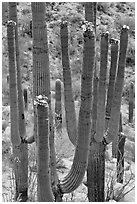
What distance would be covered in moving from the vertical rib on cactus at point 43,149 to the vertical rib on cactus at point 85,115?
0.44m

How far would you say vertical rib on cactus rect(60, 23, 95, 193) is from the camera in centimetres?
363

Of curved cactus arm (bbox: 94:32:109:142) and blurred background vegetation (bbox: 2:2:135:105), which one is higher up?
blurred background vegetation (bbox: 2:2:135:105)

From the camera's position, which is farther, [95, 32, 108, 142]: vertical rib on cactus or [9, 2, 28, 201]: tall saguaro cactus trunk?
[9, 2, 28, 201]: tall saguaro cactus trunk

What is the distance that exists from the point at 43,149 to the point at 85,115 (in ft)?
2.35

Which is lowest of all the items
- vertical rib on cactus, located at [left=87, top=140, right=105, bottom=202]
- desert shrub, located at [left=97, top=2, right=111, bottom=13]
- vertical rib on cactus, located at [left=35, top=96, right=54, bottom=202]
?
Result: vertical rib on cactus, located at [left=87, top=140, right=105, bottom=202]

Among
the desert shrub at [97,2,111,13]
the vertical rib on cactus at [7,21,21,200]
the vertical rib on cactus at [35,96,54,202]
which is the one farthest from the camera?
the desert shrub at [97,2,111,13]

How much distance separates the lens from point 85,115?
151 inches

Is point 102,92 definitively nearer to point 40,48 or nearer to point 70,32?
point 40,48

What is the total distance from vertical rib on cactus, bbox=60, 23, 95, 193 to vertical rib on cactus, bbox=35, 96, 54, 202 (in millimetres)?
437

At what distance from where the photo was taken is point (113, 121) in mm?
4746

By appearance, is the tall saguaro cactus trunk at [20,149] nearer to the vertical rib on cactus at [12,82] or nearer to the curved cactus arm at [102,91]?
the vertical rib on cactus at [12,82]

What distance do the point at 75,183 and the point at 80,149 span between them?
0.36 m

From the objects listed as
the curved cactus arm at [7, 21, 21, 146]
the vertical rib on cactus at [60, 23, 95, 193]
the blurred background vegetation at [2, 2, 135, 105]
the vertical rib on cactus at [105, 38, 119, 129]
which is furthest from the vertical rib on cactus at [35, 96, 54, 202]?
the blurred background vegetation at [2, 2, 135, 105]

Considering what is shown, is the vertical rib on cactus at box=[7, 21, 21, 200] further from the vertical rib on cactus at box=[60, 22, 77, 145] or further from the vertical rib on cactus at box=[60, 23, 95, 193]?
the vertical rib on cactus at box=[60, 23, 95, 193]
